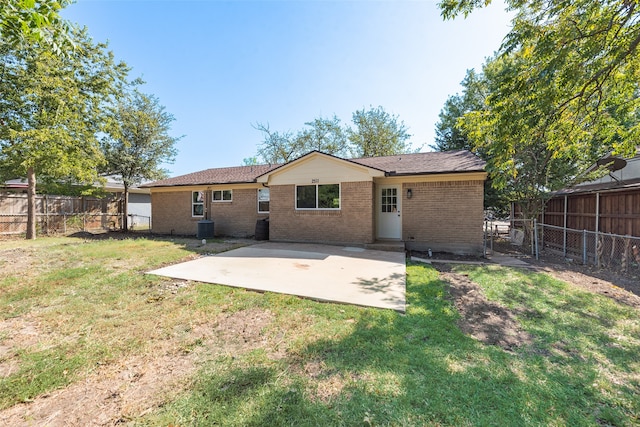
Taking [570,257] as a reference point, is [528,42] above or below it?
above

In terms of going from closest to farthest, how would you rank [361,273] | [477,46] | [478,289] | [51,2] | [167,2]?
[51,2], [478,289], [361,273], [477,46], [167,2]

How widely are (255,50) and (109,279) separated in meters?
10.9

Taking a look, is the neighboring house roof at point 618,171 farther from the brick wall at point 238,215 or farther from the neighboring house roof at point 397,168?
the brick wall at point 238,215

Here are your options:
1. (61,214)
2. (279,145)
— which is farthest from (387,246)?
(279,145)

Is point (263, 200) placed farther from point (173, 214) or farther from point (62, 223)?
point (62, 223)

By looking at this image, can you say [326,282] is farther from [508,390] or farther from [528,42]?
[528,42]

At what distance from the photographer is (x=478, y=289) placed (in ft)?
18.6

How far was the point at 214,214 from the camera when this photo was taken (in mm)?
14219

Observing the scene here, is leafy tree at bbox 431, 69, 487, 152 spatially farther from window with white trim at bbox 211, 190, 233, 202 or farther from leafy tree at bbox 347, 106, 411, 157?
window with white trim at bbox 211, 190, 233, 202

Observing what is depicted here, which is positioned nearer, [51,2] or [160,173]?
[51,2]

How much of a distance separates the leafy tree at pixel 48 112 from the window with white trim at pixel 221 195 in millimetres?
6088

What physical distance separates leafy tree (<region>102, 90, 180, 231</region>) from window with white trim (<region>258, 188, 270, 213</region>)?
9.19m

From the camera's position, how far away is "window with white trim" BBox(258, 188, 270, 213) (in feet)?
43.5

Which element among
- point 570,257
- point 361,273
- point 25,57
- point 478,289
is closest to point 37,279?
point 361,273
